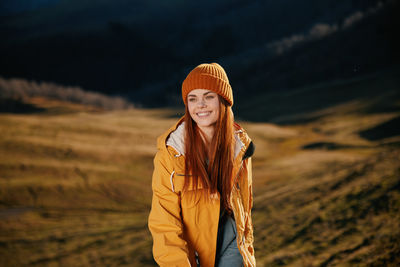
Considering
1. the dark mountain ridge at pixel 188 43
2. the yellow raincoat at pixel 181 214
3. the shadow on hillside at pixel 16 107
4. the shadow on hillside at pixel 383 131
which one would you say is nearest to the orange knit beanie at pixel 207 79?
the yellow raincoat at pixel 181 214

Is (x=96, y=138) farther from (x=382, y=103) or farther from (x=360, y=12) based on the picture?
(x=360, y=12)

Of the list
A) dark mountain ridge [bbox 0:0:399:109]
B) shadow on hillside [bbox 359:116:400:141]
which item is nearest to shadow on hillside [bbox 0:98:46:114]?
shadow on hillside [bbox 359:116:400:141]

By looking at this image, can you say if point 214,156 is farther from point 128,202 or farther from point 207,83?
point 128,202

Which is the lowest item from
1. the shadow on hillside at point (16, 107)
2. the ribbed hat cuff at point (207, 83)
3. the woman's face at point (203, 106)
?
the woman's face at point (203, 106)

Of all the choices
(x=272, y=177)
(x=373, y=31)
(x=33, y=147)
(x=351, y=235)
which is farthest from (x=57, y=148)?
(x=373, y=31)

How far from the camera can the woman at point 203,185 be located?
6.97 feet

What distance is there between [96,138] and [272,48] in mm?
101207

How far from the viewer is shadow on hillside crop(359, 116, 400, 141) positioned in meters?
16.9

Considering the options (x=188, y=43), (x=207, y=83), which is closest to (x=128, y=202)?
(x=207, y=83)

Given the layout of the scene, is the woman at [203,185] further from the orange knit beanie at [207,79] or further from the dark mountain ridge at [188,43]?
the dark mountain ridge at [188,43]

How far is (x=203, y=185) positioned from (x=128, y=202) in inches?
296

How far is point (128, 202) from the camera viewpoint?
925 centimetres

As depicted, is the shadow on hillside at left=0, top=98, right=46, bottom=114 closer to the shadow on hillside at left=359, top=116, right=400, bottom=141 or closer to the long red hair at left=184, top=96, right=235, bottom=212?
the shadow on hillside at left=359, top=116, right=400, bottom=141

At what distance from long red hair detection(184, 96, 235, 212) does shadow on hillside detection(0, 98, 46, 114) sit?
99.8 ft
